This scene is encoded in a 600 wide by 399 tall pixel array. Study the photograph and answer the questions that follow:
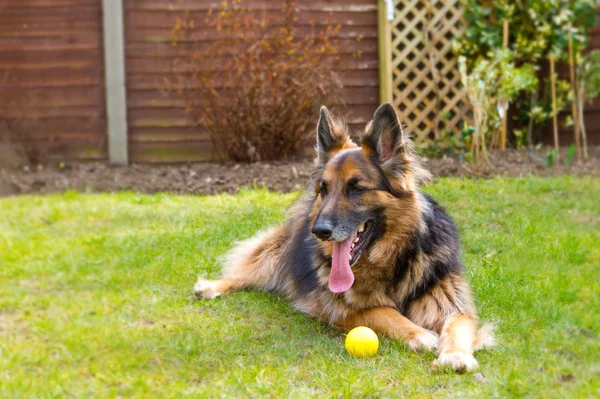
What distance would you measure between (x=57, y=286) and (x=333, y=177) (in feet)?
7.55

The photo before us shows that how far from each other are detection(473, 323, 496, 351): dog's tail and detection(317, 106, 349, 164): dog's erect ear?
148cm

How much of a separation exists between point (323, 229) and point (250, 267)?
1.57 m

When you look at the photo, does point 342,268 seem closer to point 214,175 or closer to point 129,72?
point 214,175

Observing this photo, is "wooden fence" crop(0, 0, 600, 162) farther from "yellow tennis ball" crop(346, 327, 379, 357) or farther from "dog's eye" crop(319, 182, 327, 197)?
"yellow tennis ball" crop(346, 327, 379, 357)

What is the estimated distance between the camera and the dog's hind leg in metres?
5.23

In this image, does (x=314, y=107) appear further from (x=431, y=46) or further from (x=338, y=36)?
(x=431, y=46)

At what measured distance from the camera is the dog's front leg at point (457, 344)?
12.0 ft

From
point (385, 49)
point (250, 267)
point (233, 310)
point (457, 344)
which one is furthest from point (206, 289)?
point (385, 49)

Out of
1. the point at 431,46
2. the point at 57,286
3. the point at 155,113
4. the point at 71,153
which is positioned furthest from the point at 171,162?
the point at 57,286

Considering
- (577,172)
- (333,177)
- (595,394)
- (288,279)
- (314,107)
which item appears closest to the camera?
(595,394)

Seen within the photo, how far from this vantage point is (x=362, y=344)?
12.9 ft

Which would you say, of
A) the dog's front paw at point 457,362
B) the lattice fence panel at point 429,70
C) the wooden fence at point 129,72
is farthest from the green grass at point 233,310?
the lattice fence panel at point 429,70

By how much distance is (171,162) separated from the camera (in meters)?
10.7

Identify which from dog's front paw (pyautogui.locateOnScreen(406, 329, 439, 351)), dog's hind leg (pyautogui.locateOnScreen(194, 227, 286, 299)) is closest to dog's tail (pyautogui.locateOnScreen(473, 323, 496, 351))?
dog's front paw (pyautogui.locateOnScreen(406, 329, 439, 351))
